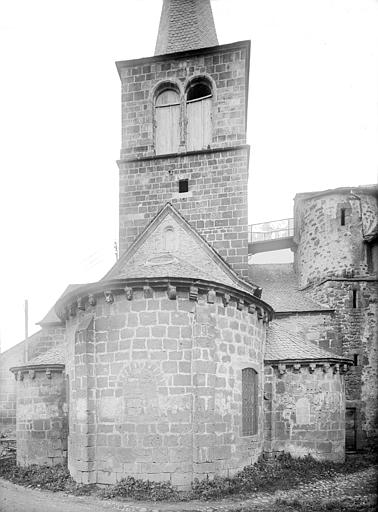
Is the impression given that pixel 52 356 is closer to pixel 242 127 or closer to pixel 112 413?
pixel 112 413

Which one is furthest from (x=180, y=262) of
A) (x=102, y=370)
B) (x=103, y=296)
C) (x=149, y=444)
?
(x=149, y=444)

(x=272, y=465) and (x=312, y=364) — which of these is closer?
(x=272, y=465)

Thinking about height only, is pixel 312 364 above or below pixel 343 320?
below

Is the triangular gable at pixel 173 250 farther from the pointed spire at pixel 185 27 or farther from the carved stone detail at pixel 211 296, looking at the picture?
the pointed spire at pixel 185 27

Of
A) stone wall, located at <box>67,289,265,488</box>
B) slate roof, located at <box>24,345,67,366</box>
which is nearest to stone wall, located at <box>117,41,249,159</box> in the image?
slate roof, located at <box>24,345,67,366</box>

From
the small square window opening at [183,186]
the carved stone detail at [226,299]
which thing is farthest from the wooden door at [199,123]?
the carved stone detail at [226,299]

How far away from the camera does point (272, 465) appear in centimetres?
1334

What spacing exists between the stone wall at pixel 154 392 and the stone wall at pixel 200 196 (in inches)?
240

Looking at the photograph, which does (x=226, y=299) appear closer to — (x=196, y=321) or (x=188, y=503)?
(x=196, y=321)

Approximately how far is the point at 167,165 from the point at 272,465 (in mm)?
11357

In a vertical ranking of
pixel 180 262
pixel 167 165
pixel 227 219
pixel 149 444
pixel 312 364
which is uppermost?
pixel 167 165

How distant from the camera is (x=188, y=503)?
9.90 m

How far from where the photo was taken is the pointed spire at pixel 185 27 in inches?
786

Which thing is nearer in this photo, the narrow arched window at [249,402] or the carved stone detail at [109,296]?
the carved stone detail at [109,296]
